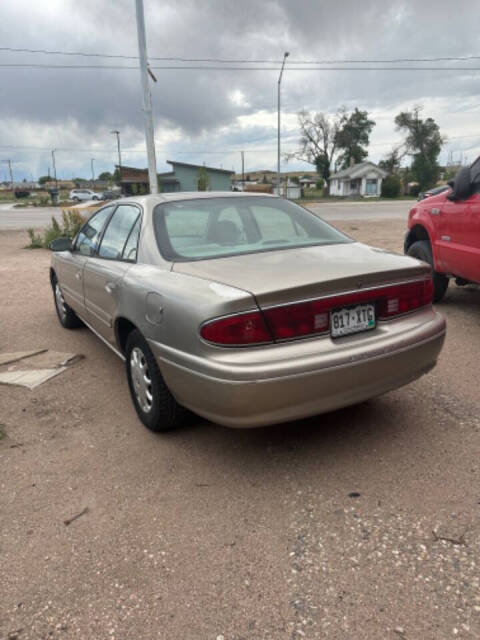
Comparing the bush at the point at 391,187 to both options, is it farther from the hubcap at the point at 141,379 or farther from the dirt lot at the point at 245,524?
the hubcap at the point at 141,379

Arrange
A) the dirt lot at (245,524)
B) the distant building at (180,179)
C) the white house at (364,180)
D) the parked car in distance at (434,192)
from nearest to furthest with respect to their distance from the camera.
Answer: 1. the dirt lot at (245,524)
2. the parked car in distance at (434,192)
3. the distant building at (180,179)
4. the white house at (364,180)

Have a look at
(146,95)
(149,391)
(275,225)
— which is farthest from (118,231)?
(146,95)

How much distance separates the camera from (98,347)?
5.00 meters

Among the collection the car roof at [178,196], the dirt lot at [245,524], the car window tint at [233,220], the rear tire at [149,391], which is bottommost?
the dirt lot at [245,524]

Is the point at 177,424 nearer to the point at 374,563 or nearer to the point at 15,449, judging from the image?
the point at 15,449

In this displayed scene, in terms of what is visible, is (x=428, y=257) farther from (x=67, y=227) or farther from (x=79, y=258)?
(x=67, y=227)

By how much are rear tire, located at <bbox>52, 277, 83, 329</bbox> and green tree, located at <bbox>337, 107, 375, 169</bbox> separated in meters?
72.4

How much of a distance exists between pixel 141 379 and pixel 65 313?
2.81m

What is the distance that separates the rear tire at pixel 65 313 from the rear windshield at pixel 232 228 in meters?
2.56

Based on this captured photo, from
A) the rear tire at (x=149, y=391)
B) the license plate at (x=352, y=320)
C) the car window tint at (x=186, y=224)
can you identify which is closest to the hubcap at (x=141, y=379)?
the rear tire at (x=149, y=391)

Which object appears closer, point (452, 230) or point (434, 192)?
point (452, 230)

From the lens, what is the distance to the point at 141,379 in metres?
3.13

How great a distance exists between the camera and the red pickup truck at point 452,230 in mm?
4730

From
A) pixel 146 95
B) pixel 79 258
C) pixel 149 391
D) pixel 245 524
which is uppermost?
pixel 146 95
